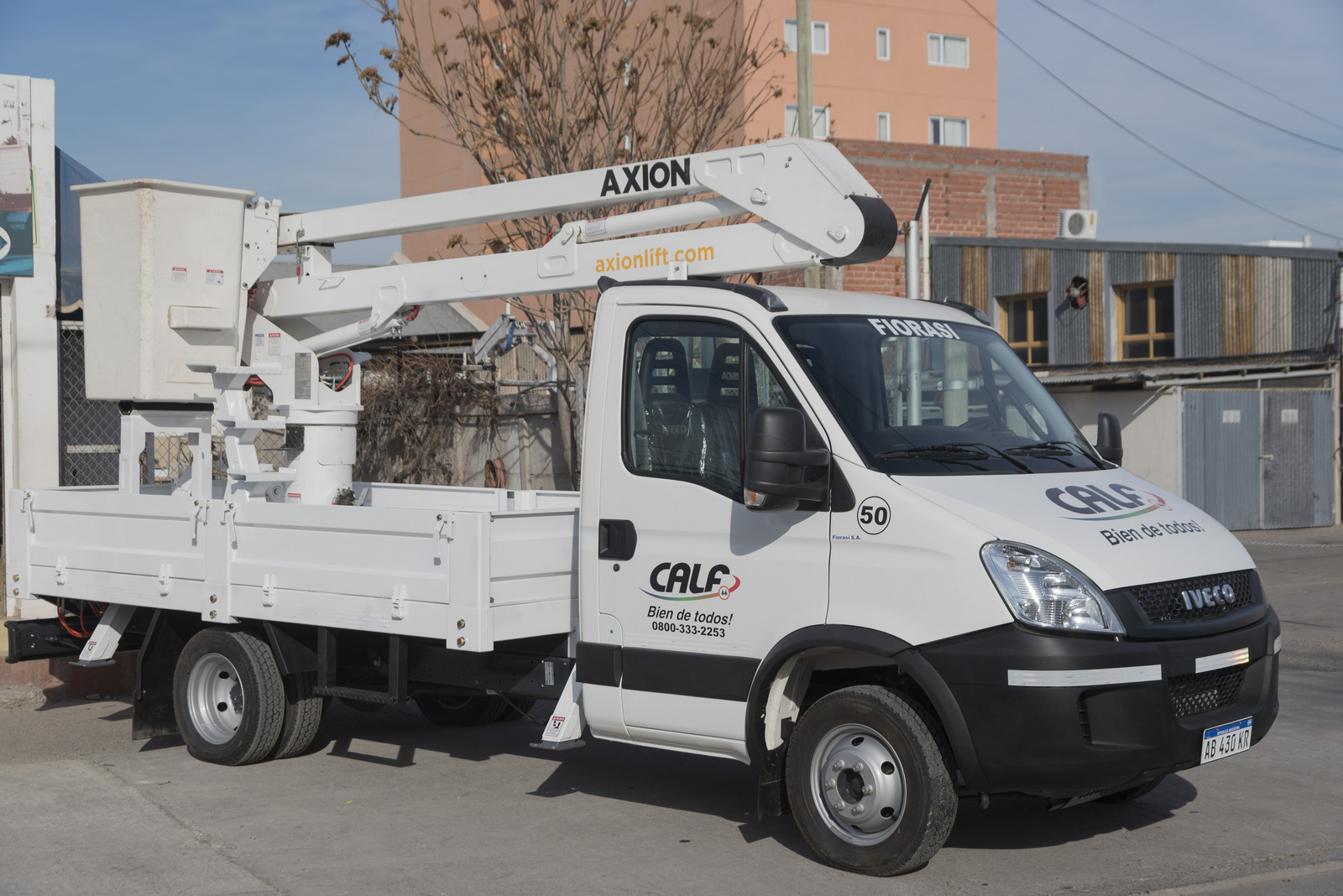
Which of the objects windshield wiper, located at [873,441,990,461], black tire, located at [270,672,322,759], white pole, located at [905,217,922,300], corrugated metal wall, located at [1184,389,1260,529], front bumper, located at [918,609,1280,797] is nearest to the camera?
front bumper, located at [918,609,1280,797]

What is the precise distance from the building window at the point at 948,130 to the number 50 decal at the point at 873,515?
40069 millimetres

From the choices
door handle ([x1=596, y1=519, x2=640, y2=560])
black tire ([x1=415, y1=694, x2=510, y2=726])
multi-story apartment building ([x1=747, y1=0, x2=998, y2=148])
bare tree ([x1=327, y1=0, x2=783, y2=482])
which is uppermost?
multi-story apartment building ([x1=747, y1=0, x2=998, y2=148])

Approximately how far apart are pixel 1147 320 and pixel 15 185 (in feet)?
61.1

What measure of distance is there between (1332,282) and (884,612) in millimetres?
19445

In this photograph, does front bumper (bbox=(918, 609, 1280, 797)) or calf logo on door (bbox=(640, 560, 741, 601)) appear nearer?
front bumper (bbox=(918, 609, 1280, 797))

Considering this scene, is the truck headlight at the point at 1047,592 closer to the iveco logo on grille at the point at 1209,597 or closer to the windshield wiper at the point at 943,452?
the iveco logo on grille at the point at 1209,597

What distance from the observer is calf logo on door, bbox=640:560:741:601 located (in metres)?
5.89

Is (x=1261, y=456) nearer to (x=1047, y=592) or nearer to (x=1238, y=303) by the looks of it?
(x=1238, y=303)

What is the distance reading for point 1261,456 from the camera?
2205cm

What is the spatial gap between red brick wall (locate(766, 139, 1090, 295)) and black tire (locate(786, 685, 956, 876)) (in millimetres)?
17870

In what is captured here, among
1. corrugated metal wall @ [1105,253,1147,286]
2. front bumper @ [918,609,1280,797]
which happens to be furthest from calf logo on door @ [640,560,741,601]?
corrugated metal wall @ [1105,253,1147,286]

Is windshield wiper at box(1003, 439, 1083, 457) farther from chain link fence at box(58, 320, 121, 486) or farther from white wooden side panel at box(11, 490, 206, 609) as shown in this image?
chain link fence at box(58, 320, 121, 486)

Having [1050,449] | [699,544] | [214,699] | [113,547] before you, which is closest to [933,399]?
[1050,449]

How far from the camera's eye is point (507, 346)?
18.7 metres
